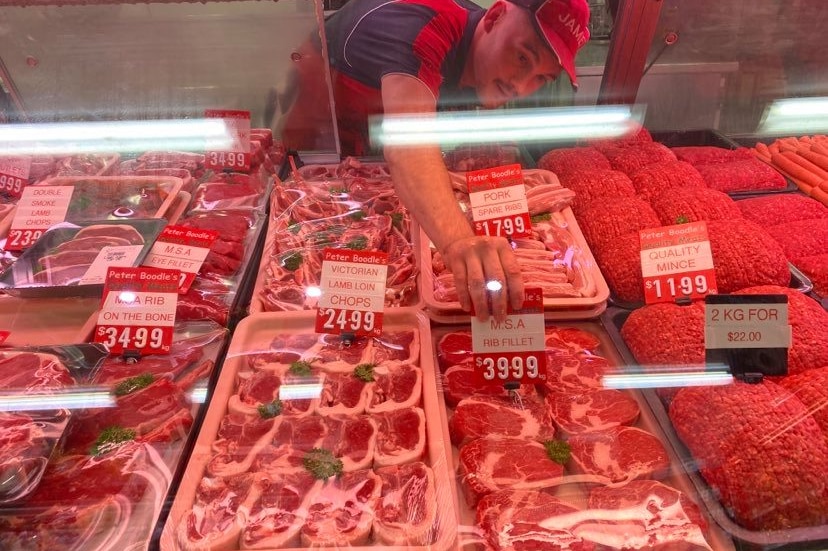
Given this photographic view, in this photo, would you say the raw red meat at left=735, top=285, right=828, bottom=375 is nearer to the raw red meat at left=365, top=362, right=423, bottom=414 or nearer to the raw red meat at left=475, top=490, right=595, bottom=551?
the raw red meat at left=475, top=490, right=595, bottom=551

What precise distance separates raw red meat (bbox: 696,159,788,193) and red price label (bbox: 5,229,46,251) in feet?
12.5

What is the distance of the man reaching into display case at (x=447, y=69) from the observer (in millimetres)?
1973

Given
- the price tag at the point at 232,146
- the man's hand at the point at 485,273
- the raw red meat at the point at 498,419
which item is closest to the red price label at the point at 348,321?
the raw red meat at the point at 498,419

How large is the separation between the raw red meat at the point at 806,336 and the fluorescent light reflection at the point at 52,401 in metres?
2.58

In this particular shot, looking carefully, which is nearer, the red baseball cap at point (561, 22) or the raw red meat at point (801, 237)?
the red baseball cap at point (561, 22)

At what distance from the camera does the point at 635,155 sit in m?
3.66

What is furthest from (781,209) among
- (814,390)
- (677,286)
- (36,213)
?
(36,213)

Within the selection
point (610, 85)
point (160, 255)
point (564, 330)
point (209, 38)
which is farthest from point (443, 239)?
point (209, 38)

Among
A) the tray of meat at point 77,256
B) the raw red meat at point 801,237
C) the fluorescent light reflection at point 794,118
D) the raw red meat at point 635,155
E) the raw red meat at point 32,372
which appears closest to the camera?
the raw red meat at point 32,372

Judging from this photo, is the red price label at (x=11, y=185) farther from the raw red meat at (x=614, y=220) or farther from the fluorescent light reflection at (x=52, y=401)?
the raw red meat at (x=614, y=220)

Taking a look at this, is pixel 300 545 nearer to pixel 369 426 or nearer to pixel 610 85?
pixel 369 426

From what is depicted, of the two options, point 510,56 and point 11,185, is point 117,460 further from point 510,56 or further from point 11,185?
point 11,185

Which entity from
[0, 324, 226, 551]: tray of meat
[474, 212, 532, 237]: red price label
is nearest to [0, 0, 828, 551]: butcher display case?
[0, 324, 226, 551]: tray of meat

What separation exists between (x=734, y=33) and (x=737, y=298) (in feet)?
7.19
